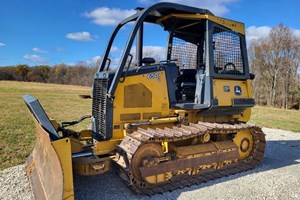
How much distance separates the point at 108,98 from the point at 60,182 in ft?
5.40

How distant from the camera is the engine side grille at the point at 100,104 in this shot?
4760 mm

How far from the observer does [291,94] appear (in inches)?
1332

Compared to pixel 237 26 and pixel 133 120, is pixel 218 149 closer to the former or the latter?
pixel 133 120

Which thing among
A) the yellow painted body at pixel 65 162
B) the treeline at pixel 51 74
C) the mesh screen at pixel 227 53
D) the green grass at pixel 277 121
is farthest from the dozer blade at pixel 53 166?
the treeline at pixel 51 74

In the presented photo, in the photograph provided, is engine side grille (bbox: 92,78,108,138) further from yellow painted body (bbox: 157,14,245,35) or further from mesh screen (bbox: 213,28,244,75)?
mesh screen (bbox: 213,28,244,75)

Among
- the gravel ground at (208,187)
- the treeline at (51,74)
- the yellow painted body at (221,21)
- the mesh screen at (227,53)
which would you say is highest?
the treeline at (51,74)

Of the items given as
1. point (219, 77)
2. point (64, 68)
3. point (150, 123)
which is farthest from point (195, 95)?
point (64, 68)

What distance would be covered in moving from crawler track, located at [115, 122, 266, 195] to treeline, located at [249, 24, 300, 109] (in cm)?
3057

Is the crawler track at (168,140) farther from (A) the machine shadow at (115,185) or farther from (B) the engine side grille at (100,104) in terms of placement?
(B) the engine side grille at (100,104)

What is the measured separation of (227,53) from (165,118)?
2.01 metres

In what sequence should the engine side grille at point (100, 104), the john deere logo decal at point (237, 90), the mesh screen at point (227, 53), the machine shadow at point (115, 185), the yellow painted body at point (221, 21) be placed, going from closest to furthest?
the machine shadow at point (115, 185) < the engine side grille at point (100, 104) < the yellow painted body at point (221, 21) < the mesh screen at point (227, 53) < the john deere logo decal at point (237, 90)

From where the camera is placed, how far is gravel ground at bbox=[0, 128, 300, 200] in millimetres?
4387

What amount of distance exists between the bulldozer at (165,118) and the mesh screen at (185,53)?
0.02 meters

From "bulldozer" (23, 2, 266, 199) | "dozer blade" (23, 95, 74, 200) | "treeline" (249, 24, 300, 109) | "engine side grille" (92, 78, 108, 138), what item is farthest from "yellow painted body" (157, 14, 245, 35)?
"treeline" (249, 24, 300, 109)
